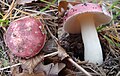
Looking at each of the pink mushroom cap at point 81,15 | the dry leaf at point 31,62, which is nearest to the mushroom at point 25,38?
the dry leaf at point 31,62

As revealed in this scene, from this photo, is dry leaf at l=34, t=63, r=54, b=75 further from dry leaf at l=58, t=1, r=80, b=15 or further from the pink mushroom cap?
dry leaf at l=58, t=1, r=80, b=15

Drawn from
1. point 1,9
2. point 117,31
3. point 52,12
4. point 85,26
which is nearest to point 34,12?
point 52,12

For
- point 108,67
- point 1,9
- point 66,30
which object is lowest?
point 108,67

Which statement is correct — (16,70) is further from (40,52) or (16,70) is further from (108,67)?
(108,67)

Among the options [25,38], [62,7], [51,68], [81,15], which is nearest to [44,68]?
[51,68]

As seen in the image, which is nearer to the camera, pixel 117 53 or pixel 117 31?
pixel 117 53

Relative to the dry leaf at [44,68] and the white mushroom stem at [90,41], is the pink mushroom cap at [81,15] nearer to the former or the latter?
the white mushroom stem at [90,41]
